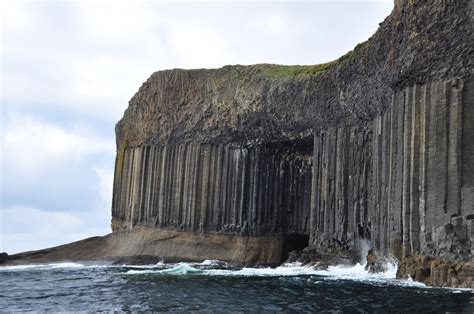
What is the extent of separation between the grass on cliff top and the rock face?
12cm

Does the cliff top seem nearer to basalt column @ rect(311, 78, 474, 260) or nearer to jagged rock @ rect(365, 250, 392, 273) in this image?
basalt column @ rect(311, 78, 474, 260)

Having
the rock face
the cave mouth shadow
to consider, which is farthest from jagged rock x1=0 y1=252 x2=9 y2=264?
the cave mouth shadow

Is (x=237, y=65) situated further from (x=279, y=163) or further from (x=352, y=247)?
(x=352, y=247)

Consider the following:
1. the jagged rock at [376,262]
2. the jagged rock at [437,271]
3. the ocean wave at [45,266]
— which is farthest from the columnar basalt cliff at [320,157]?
the ocean wave at [45,266]

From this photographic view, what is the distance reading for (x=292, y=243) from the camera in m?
39.6

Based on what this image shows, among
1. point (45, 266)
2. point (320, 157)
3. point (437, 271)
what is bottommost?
point (45, 266)

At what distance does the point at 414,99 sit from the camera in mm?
24391

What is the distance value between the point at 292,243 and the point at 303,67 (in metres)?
10.9

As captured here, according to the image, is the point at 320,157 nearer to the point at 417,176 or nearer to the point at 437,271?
the point at 417,176

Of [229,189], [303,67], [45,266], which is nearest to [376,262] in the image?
[303,67]

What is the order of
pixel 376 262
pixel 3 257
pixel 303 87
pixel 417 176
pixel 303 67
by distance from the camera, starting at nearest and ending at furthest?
pixel 417 176 → pixel 376 262 → pixel 303 87 → pixel 303 67 → pixel 3 257

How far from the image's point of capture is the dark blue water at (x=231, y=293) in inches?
708

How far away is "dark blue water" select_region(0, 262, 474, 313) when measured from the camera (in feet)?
59.0

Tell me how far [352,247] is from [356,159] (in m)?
4.34
